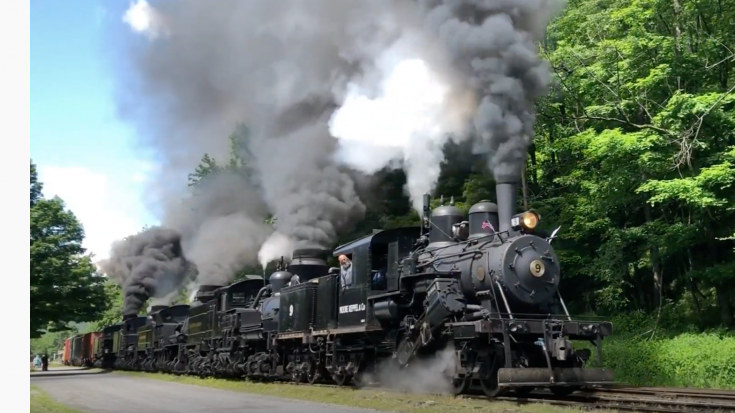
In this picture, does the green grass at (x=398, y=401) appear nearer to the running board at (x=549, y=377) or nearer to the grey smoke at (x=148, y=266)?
the running board at (x=549, y=377)

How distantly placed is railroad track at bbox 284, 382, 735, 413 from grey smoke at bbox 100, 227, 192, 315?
81.7ft

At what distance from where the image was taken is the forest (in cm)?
1572

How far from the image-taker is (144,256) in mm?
33344

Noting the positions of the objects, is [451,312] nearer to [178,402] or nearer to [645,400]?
[645,400]

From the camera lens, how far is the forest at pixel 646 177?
15.7 metres

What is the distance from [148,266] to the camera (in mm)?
33219

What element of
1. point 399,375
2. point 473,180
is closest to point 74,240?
point 473,180

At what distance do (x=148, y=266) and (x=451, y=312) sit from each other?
24995 millimetres

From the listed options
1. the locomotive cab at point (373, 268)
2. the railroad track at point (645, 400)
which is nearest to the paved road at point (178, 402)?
the locomotive cab at point (373, 268)

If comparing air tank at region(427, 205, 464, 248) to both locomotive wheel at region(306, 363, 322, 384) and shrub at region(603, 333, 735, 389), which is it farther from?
shrub at region(603, 333, 735, 389)

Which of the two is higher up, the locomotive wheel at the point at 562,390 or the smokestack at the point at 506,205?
the smokestack at the point at 506,205

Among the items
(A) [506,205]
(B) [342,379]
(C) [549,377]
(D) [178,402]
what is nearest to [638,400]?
(C) [549,377]

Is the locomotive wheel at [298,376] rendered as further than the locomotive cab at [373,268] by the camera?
Yes

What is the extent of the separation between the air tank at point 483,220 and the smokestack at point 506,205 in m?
0.23
